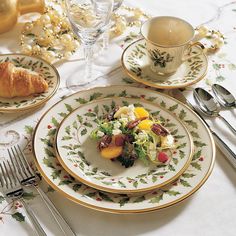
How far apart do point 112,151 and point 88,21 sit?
0.31 metres

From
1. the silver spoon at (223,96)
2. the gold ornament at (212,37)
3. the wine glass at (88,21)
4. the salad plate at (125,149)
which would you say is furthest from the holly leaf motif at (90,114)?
the gold ornament at (212,37)

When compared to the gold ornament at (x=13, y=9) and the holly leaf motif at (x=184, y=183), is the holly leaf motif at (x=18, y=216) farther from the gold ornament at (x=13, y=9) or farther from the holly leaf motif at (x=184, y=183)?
the gold ornament at (x=13, y=9)

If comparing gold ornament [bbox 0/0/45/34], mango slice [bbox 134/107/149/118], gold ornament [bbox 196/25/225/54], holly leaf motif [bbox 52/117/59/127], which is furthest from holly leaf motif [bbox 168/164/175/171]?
gold ornament [bbox 0/0/45/34]

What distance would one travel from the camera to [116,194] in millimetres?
655

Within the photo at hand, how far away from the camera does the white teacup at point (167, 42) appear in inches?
35.6

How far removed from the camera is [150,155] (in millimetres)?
708

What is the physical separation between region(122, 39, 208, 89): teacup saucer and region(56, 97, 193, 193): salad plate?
13cm

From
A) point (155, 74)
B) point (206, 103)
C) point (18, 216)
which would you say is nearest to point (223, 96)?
point (206, 103)

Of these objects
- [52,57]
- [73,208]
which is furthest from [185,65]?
[73,208]

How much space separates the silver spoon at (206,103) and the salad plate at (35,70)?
28 cm

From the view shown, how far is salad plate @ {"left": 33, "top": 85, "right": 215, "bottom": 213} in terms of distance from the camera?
2.08 ft

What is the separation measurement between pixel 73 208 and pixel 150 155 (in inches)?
5.9

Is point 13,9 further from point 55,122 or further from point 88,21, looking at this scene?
point 55,122

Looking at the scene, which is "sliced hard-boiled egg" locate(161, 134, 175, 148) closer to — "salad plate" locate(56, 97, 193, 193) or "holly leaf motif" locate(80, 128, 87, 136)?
"salad plate" locate(56, 97, 193, 193)
